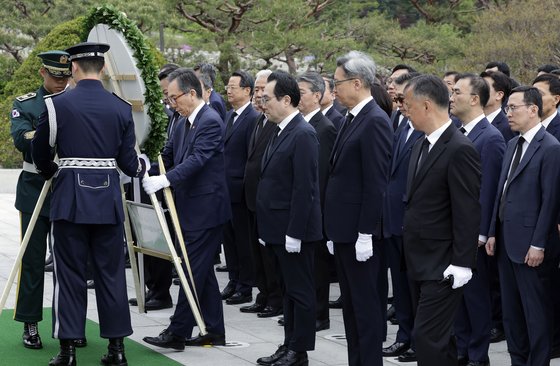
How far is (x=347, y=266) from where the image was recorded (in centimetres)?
663

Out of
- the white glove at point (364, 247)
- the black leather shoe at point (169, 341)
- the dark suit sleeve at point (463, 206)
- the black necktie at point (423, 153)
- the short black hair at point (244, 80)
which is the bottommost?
the black leather shoe at point (169, 341)

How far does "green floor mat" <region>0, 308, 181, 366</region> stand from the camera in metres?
7.22

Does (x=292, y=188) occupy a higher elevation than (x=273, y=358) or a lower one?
higher

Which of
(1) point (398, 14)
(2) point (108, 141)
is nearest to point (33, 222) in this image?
(2) point (108, 141)

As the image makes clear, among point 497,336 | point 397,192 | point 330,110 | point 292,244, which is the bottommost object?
point 497,336

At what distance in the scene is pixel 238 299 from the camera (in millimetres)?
9625

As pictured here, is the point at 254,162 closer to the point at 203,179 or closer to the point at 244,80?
the point at 244,80

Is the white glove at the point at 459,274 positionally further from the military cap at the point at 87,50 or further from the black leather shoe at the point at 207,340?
the military cap at the point at 87,50

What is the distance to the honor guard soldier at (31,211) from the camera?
7477mm

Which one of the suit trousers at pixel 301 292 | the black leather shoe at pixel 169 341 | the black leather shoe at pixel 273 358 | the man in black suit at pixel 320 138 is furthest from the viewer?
the man in black suit at pixel 320 138

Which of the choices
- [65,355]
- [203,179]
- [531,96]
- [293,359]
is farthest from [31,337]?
[531,96]

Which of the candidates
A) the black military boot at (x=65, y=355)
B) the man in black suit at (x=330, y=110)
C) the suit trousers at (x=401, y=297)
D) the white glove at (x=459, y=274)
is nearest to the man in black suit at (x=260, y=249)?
the man in black suit at (x=330, y=110)

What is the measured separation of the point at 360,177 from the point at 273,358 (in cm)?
150

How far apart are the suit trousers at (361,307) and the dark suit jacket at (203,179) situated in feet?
4.42
